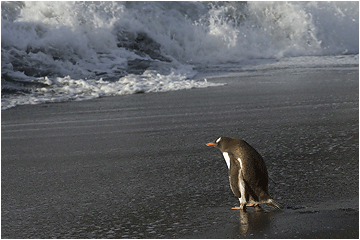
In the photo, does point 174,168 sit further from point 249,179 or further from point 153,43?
point 153,43

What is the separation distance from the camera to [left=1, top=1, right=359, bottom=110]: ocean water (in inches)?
408

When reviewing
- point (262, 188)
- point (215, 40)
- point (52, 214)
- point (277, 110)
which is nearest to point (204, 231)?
point (262, 188)

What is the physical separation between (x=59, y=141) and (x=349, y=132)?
10.7 ft

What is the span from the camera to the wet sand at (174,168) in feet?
8.73

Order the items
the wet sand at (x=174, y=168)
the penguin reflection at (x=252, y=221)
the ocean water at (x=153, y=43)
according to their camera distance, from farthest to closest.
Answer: the ocean water at (x=153, y=43) → the wet sand at (x=174, y=168) → the penguin reflection at (x=252, y=221)

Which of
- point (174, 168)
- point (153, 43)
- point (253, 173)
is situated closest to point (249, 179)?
point (253, 173)

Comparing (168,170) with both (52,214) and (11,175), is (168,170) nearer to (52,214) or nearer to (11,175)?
(52,214)

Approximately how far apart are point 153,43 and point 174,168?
12893 mm

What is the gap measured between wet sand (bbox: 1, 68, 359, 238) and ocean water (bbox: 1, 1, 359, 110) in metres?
2.92

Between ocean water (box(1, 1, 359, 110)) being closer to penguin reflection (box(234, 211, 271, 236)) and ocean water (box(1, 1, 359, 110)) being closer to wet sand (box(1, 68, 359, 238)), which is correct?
wet sand (box(1, 68, 359, 238))

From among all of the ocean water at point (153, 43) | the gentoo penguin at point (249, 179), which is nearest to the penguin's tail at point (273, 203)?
the gentoo penguin at point (249, 179)

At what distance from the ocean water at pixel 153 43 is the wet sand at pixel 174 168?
292 centimetres

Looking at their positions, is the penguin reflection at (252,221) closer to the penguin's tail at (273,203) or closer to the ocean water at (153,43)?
the penguin's tail at (273,203)

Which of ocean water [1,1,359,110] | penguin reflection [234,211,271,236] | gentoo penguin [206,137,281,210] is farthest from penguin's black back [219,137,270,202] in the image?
ocean water [1,1,359,110]
